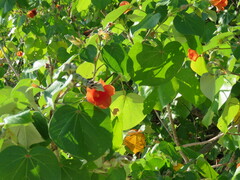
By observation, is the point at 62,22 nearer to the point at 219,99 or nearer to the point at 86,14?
the point at 86,14

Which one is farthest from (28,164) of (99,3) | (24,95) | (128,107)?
(99,3)

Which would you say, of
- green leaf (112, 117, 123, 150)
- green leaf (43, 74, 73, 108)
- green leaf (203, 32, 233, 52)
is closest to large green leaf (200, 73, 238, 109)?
green leaf (203, 32, 233, 52)

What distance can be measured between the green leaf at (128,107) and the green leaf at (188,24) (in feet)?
0.76

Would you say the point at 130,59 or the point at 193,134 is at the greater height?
the point at 130,59

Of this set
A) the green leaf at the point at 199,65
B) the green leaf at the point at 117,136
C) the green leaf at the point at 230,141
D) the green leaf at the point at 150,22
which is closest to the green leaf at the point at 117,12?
the green leaf at the point at 150,22

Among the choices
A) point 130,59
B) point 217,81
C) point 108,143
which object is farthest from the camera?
point 217,81

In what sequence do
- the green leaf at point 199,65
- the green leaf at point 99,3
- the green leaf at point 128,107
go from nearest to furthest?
the green leaf at point 128,107 < the green leaf at point 199,65 < the green leaf at point 99,3

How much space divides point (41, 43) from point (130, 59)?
1.50m

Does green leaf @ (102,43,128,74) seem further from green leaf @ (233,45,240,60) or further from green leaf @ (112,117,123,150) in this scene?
green leaf @ (233,45,240,60)

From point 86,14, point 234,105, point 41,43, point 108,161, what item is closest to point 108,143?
point 108,161

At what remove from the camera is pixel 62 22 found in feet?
8.34

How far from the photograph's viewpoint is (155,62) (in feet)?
3.18

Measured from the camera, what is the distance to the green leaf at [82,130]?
749 millimetres

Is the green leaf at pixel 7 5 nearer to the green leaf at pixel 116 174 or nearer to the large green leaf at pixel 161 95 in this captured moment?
the large green leaf at pixel 161 95
